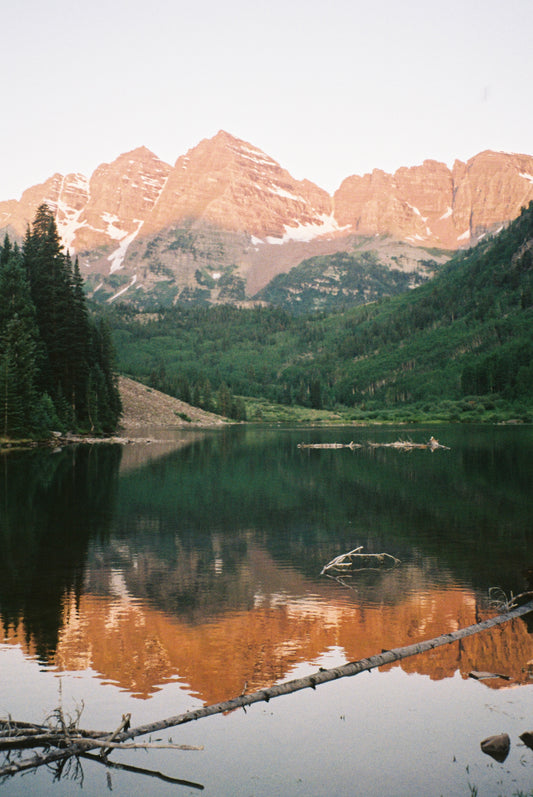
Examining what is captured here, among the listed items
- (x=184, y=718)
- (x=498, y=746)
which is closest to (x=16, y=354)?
(x=184, y=718)

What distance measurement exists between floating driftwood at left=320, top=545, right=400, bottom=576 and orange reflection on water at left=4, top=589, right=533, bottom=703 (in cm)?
404

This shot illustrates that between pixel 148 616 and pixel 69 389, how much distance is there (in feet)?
339

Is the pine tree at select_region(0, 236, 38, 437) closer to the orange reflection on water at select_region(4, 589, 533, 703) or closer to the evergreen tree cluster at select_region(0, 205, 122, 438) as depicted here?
the evergreen tree cluster at select_region(0, 205, 122, 438)

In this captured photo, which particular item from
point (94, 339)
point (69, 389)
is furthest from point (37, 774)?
point (94, 339)

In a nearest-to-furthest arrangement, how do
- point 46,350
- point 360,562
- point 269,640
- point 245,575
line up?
point 269,640, point 245,575, point 360,562, point 46,350

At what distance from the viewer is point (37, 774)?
10062mm

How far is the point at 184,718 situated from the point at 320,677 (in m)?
3.24

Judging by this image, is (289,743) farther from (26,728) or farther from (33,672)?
(33,672)

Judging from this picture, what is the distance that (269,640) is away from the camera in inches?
637

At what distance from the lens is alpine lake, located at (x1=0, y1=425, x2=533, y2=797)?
10.3 m

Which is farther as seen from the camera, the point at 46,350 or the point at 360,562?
the point at 46,350

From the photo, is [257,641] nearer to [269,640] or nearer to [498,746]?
[269,640]

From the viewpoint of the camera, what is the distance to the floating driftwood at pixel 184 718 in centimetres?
1008

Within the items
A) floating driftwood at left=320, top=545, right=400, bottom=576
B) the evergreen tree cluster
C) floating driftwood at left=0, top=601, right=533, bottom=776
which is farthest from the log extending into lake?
the evergreen tree cluster
